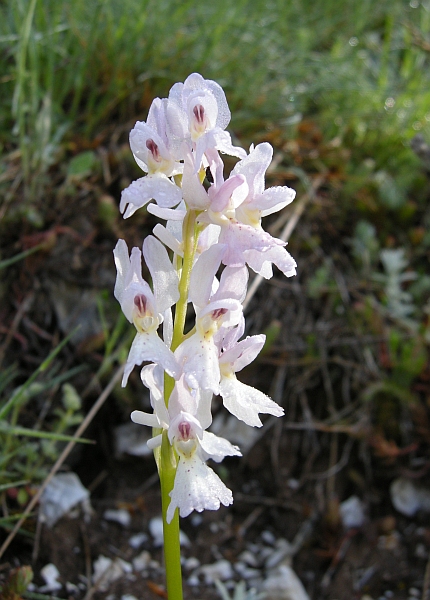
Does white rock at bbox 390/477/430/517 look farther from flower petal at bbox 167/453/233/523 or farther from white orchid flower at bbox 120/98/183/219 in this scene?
white orchid flower at bbox 120/98/183/219

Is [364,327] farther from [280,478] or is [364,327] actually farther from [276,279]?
[280,478]

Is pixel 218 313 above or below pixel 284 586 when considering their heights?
above

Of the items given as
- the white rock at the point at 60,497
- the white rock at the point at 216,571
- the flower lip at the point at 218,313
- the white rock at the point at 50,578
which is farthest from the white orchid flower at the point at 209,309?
the white rock at the point at 216,571

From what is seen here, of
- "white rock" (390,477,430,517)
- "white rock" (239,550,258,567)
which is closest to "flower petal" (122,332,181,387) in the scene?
"white rock" (239,550,258,567)

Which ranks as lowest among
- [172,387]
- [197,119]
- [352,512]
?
[352,512]

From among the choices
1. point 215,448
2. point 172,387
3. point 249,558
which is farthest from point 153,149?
point 249,558

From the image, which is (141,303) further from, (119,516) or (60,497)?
(119,516)
